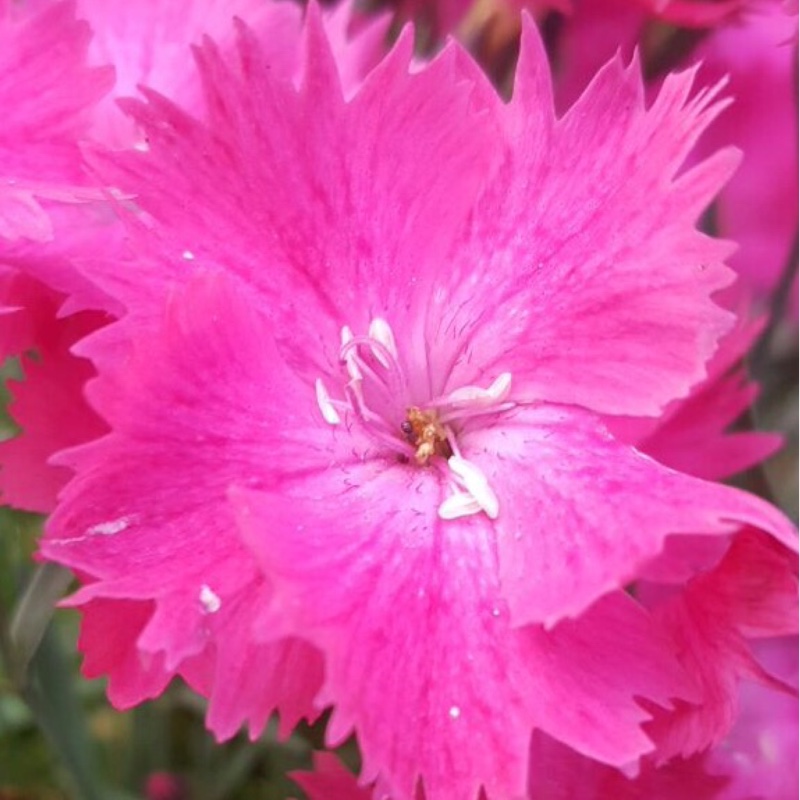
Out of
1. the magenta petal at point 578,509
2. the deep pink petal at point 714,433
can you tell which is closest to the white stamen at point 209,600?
the magenta petal at point 578,509

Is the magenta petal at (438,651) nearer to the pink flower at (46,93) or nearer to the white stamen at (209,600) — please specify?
the white stamen at (209,600)

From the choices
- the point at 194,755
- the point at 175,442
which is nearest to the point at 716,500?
the point at 175,442

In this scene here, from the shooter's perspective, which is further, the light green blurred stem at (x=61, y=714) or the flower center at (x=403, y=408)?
the light green blurred stem at (x=61, y=714)

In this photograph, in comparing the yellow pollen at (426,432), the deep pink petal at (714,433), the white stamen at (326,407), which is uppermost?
the white stamen at (326,407)

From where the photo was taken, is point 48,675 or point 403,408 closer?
point 403,408

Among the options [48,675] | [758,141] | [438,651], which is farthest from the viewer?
[758,141]

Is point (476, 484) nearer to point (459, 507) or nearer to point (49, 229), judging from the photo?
point (459, 507)

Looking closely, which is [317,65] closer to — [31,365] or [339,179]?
[339,179]

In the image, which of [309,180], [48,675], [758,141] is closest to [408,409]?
[309,180]
